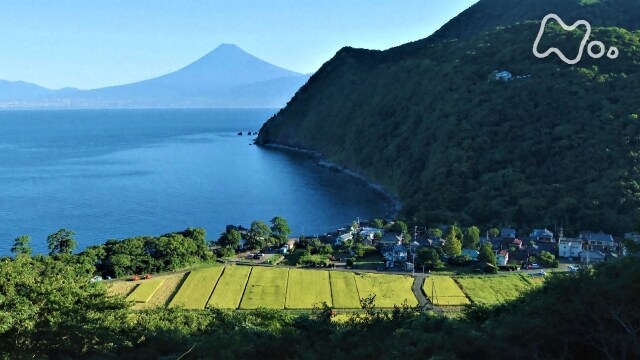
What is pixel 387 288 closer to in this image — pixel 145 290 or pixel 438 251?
pixel 438 251

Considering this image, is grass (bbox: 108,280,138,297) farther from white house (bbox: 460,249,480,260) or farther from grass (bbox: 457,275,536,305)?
white house (bbox: 460,249,480,260)

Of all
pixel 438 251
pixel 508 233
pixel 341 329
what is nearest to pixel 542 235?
pixel 508 233

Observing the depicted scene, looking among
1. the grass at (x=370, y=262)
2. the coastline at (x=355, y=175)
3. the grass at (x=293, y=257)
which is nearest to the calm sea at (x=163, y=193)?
the coastline at (x=355, y=175)

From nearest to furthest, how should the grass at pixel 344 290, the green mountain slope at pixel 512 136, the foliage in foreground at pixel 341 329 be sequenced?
the foliage in foreground at pixel 341 329 → the grass at pixel 344 290 → the green mountain slope at pixel 512 136

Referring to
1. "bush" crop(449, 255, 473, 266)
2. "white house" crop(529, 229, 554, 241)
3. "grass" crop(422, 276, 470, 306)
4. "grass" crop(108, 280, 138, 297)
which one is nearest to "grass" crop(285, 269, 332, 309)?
"grass" crop(422, 276, 470, 306)

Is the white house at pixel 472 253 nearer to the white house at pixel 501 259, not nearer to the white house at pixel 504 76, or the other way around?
the white house at pixel 501 259

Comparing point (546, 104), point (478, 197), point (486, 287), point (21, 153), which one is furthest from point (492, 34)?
point (21, 153)

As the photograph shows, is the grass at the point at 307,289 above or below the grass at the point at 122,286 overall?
above
